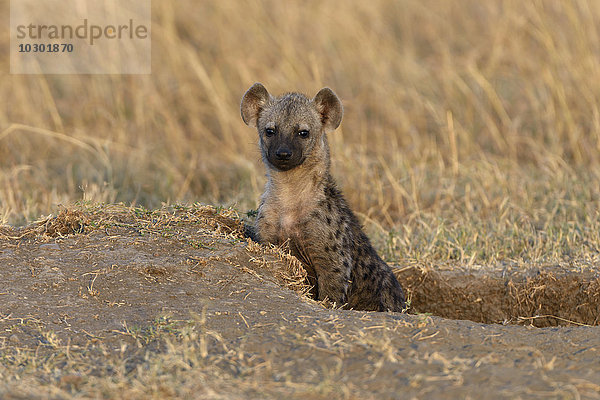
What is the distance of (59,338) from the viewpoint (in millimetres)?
3561

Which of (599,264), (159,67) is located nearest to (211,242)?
(599,264)

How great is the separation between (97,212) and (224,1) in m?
5.86

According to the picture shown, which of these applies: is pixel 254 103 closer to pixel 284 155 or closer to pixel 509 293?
pixel 284 155

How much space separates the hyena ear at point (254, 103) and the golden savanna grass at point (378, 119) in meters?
1.41

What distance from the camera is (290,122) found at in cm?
528

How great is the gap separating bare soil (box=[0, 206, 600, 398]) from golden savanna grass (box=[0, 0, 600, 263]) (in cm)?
151

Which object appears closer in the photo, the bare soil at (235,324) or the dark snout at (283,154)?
the bare soil at (235,324)

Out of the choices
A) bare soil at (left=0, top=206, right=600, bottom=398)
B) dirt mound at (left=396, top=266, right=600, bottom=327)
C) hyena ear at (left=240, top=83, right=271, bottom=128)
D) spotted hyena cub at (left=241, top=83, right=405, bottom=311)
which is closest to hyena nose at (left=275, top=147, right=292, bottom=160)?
spotted hyena cub at (left=241, top=83, right=405, bottom=311)

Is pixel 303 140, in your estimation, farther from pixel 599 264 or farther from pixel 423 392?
pixel 423 392

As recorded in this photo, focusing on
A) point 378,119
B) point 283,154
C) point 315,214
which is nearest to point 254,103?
point 283,154

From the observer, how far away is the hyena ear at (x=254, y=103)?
5.54 meters

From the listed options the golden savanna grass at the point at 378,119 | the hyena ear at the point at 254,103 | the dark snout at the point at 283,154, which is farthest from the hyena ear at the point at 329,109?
the golden savanna grass at the point at 378,119

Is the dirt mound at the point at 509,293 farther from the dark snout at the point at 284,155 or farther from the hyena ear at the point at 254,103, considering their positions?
the hyena ear at the point at 254,103

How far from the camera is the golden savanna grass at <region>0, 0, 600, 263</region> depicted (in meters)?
6.79
